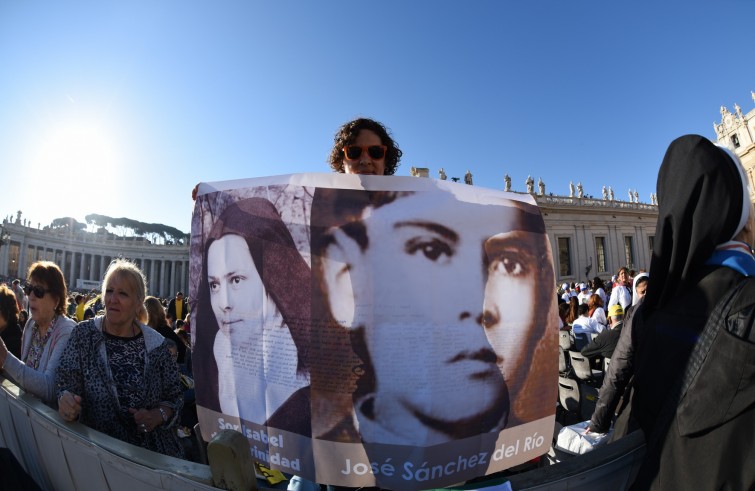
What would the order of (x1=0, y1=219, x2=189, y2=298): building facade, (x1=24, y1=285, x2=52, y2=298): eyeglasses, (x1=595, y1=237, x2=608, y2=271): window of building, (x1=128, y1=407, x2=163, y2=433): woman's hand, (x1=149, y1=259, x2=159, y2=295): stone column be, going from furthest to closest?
(x1=149, y1=259, x2=159, y2=295): stone column < (x1=0, y1=219, x2=189, y2=298): building facade < (x1=595, y1=237, x2=608, y2=271): window of building < (x1=24, y1=285, x2=52, y2=298): eyeglasses < (x1=128, y1=407, x2=163, y2=433): woman's hand

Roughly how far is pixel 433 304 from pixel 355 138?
49.8 inches

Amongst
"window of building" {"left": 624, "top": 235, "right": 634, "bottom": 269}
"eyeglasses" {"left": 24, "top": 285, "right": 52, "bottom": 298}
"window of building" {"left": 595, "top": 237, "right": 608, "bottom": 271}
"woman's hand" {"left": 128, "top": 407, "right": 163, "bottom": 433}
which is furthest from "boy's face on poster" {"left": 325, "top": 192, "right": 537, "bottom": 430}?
"window of building" {"left": 624, "top": 235, "right": 634, "bottom": 269}

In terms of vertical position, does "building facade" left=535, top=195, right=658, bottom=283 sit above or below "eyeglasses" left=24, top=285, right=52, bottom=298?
above

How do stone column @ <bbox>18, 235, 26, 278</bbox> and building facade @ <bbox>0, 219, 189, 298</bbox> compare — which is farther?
building facade @ <bbox>0, 219, 189, 298</bbox>

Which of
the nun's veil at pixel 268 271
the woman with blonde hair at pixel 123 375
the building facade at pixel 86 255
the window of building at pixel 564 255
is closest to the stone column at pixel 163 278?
the building facade at pixel 86 255

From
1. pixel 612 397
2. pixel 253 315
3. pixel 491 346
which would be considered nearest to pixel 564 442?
pixel 612 397

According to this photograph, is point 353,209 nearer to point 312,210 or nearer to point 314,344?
point 312,210

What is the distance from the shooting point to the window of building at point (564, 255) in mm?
33744

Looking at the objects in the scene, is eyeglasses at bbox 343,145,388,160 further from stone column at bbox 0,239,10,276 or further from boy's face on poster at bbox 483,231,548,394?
stone column at bbox 0,239,10,276

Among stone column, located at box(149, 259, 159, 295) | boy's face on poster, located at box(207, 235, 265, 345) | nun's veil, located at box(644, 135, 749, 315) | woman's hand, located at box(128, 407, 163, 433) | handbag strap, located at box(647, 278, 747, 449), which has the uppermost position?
Answer: stone column, located at box(149, 259, 159, 295)

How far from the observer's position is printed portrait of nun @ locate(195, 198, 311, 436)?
1.11 meters

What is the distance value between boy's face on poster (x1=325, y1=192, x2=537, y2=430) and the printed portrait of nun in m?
0.16

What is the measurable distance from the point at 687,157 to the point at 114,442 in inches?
87.7

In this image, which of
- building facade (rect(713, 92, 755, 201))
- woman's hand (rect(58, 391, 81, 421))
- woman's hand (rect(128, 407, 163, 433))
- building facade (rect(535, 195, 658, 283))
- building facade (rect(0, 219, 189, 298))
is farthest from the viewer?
building facade (rect(0, 219, 189, 298))
